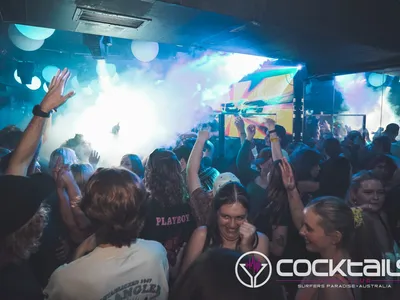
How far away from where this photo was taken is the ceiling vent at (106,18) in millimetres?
2570

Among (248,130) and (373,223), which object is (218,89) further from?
(373,223)

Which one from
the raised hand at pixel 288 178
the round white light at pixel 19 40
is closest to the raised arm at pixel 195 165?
the raised hand at pixel 288 178

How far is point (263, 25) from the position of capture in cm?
299

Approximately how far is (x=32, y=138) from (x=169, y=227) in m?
1.03

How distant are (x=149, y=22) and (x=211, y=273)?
2650 millimetres

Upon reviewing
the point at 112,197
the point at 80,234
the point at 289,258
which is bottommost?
the point at 289,258

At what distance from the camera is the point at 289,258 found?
2039 mm

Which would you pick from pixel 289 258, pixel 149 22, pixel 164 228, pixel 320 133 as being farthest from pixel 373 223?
pixel 320 133

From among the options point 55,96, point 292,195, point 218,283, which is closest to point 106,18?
point 55,96

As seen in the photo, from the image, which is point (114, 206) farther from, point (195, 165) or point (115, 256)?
point (195, 165)

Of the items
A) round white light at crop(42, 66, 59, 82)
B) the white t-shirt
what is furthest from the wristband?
round white light at crop(42, 66, 59, 82)

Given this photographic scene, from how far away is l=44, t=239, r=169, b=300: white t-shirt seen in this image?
1096 mm

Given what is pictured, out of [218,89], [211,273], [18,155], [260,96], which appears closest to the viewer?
[211,273]

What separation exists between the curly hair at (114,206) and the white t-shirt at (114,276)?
0.19 feet
